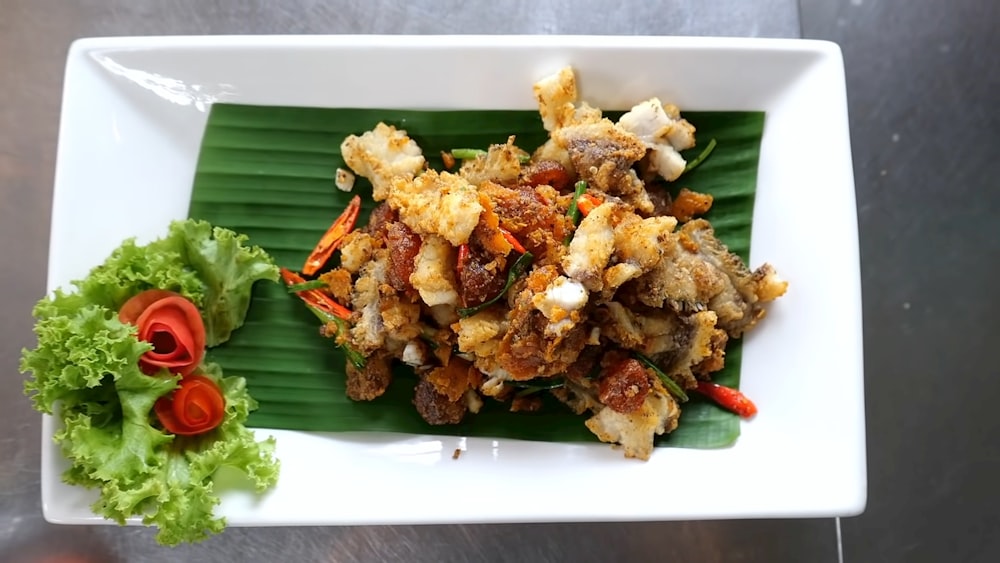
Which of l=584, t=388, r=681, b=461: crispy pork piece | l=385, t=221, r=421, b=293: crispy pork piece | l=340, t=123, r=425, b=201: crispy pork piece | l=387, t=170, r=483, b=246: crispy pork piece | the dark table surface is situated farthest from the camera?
the dark table surface

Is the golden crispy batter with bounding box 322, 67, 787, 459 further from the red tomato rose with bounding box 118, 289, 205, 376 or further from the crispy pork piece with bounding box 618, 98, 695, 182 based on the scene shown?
the red tomato rose with bounding box 118, 289, 205, 376

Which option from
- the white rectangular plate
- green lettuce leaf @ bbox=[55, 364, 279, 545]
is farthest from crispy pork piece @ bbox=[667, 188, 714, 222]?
green lettuce leaf @ bbox=[55, 364, 279, 545]

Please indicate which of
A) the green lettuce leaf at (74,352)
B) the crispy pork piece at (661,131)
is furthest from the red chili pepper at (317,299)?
the crispy pork piece at (661,131)

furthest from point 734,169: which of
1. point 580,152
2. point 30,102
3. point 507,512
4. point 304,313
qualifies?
point 30,102

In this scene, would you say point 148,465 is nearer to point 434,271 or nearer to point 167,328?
point 167,328

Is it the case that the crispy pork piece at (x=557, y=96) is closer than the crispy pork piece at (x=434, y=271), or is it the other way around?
the crispy pork piece at (x=434, y=271)

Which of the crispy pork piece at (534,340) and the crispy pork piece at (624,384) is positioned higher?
the crispy pork piece at (534,340)

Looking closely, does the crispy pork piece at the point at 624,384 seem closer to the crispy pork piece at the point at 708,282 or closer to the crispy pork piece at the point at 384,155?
the crispy pork piece at the point at 708,282
